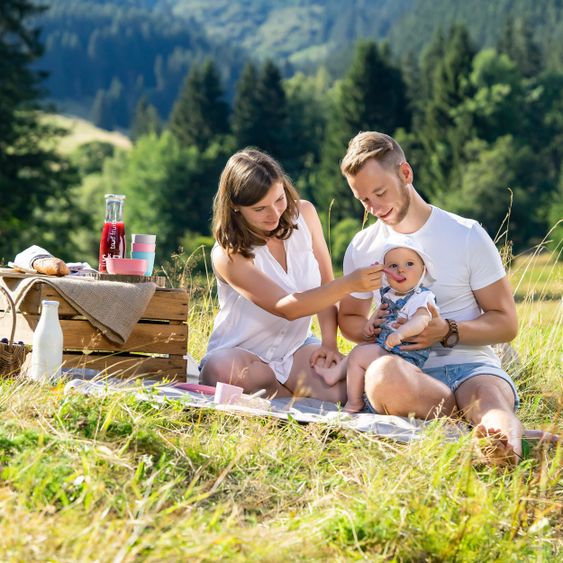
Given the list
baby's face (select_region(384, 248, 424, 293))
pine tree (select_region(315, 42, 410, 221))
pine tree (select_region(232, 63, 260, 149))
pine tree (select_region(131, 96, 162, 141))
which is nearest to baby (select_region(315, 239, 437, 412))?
baby's face (select_region(384, 248, 424, 293))

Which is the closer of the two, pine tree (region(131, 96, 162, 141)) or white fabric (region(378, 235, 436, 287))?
white fabric (region(378, 235, 436, 287))

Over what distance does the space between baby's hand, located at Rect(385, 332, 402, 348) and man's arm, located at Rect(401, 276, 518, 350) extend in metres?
0.08

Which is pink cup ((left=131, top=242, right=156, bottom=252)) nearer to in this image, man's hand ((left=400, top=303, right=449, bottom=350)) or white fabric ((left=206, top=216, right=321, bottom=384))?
white fabric ((left=206, top=216, right=321, bottom=384))

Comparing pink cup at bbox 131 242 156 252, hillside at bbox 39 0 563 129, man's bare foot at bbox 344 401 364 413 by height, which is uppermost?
hillside at bbox 39 0 563 129

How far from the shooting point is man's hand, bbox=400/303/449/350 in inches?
146

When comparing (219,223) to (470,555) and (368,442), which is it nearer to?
(368,442)

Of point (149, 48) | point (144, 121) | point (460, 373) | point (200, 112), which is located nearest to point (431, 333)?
point (460, 373)

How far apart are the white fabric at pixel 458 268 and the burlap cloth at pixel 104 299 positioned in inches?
49.4

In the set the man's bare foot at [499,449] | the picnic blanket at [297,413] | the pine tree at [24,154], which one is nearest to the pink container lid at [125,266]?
the picnic blanket at [297,413]

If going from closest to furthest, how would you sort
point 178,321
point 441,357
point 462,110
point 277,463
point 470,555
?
1. point 470,555
2. point 277,463
3. point 441,357
4. point 178,321
5. point 462,110

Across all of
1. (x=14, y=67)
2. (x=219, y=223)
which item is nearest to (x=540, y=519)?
(x=219, y=223)

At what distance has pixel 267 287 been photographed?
4152 millimetres

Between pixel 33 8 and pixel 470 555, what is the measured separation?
90.0 ft

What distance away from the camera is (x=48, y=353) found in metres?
4.02
